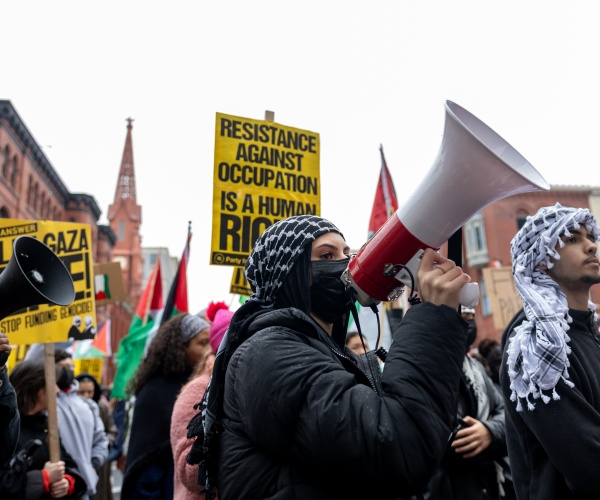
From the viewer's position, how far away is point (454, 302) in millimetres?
1614

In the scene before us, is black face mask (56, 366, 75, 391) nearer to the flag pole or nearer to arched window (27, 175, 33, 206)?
the flag pole

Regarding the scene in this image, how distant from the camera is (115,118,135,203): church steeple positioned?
280 feet

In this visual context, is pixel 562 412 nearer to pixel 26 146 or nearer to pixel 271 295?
pixel 271 295

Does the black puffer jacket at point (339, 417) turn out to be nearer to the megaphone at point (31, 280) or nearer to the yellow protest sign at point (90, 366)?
the megaphone at point (31, 280)

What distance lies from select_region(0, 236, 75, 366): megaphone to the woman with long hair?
Answer: 1.48 meters

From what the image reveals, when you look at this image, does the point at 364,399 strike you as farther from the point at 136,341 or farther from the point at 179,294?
the point at 136,341

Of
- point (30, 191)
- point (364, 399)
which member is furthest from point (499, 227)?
point (364, 399)

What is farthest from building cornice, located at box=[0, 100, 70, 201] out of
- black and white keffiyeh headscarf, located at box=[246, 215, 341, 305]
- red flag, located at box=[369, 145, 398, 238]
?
black and white keffiyeh headscarf, located at box=[246, 215, 341, 305]

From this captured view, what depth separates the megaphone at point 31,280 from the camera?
281 centimetres

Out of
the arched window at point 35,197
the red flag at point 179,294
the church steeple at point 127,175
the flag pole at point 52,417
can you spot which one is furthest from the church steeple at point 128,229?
the flag pole at point 52,417

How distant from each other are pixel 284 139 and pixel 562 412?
172 inches

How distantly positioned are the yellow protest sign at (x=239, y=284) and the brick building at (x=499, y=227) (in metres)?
32.1

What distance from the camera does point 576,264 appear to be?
2883 millimetres

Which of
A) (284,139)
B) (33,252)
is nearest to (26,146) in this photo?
(284,139)
